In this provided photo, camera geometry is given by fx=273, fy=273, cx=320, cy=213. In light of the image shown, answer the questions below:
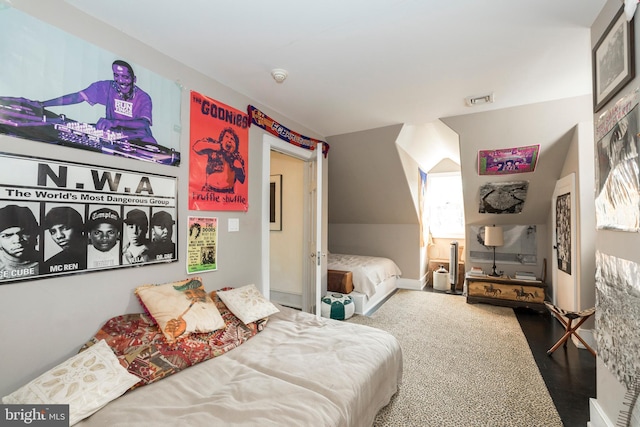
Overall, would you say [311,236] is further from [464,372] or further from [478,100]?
[478,100]

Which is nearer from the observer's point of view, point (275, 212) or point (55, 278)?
point (55, 278)

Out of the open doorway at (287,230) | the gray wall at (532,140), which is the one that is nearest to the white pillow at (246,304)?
the open doorway at (287,230)

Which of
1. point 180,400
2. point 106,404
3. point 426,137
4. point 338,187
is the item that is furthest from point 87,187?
point 426,137

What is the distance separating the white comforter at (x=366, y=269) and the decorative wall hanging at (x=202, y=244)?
240cm

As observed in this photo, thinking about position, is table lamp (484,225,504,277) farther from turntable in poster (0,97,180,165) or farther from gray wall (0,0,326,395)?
turntable in poster (0,97,180,165)

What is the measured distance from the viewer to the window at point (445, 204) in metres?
5.86

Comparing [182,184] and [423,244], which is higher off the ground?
[182,184]

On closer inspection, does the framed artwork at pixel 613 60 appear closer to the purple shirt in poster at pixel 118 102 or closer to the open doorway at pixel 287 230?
the purple shirt in poster at pixel 118 102

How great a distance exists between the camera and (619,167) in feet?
4.75

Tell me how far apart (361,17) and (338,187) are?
353 cm

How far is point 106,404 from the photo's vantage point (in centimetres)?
124

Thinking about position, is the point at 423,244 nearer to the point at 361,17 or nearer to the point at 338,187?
the point at 338,187

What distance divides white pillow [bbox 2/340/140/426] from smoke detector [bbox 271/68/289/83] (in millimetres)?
2234

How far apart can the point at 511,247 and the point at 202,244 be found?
520 cm
